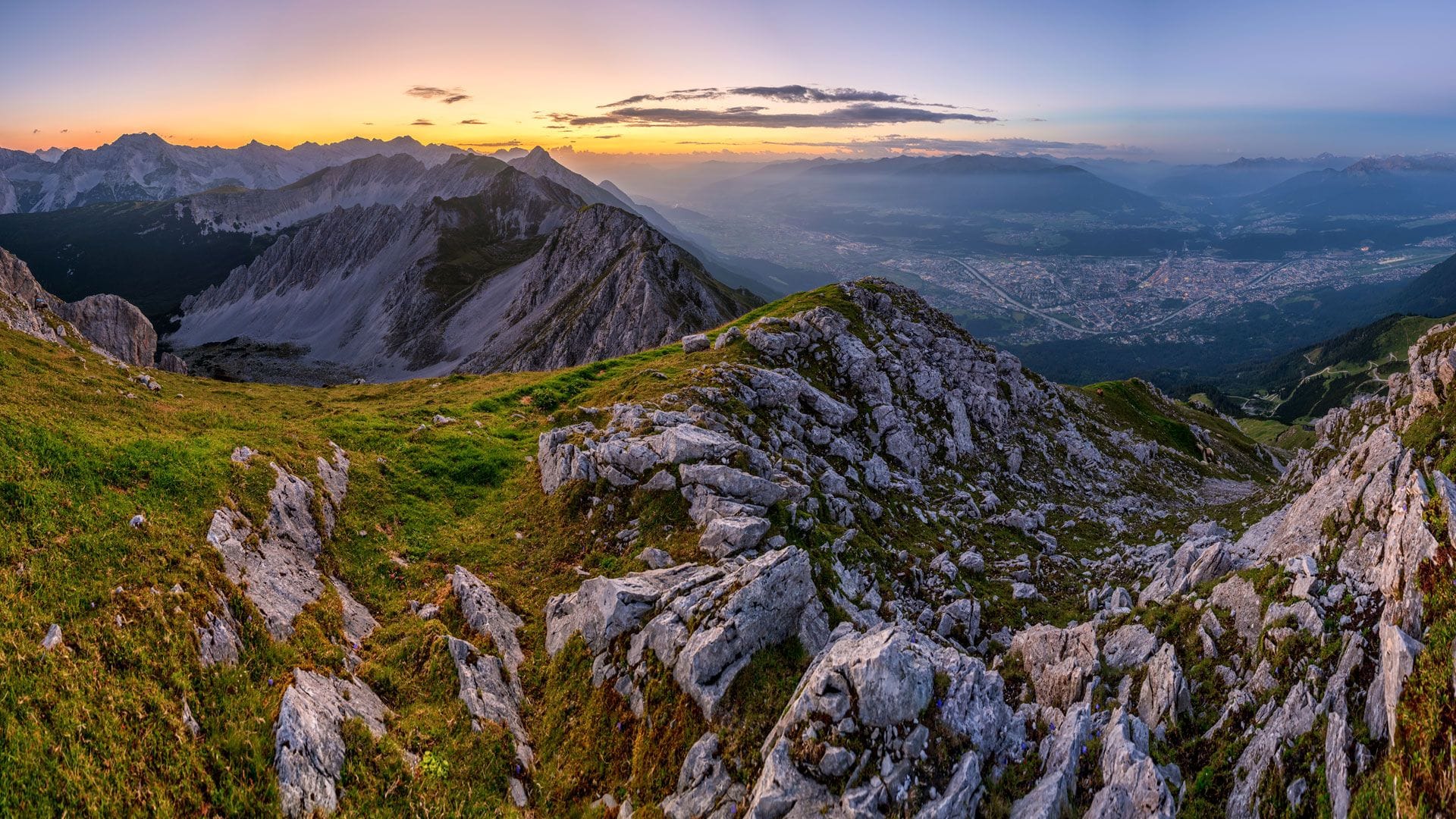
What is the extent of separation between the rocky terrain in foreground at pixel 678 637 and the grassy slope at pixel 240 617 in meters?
0.09

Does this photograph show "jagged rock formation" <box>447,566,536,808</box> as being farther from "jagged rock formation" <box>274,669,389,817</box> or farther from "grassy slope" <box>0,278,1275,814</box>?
"jagged rock formation" <box>274,669,389,817</box>

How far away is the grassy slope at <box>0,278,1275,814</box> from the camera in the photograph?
34.9 feet

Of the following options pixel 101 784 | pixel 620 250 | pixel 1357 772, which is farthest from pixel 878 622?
pixel 620 250

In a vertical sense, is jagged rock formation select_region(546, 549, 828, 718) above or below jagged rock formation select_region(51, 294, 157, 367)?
above

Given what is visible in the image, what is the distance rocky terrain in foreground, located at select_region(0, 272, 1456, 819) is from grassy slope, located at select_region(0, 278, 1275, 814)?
0.30 ft

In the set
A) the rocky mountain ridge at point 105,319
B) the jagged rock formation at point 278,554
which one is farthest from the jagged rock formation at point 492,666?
Answer: the rocky mountain ridge at point 105,319

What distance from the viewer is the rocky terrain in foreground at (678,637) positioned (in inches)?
430

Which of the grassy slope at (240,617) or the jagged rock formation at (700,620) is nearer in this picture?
the grassy slope at (240,617)

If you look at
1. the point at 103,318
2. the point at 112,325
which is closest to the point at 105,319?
the point at 103,318

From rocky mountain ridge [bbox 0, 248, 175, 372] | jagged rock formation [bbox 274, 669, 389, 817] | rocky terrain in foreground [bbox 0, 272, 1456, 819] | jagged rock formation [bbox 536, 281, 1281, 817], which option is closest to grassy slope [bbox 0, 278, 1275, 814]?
rocky terrain in foreground [bbox 0, 272, 1456, 819]

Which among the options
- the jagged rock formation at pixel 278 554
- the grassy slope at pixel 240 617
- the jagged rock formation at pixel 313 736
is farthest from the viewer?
the jagged rock formation at pixel 278 554

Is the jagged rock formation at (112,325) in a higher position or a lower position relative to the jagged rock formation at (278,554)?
lower

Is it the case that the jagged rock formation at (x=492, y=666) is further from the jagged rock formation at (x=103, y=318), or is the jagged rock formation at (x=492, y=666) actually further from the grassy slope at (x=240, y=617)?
the jagged rock formation at (x=103, y=318)

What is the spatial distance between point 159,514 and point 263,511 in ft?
11.5
